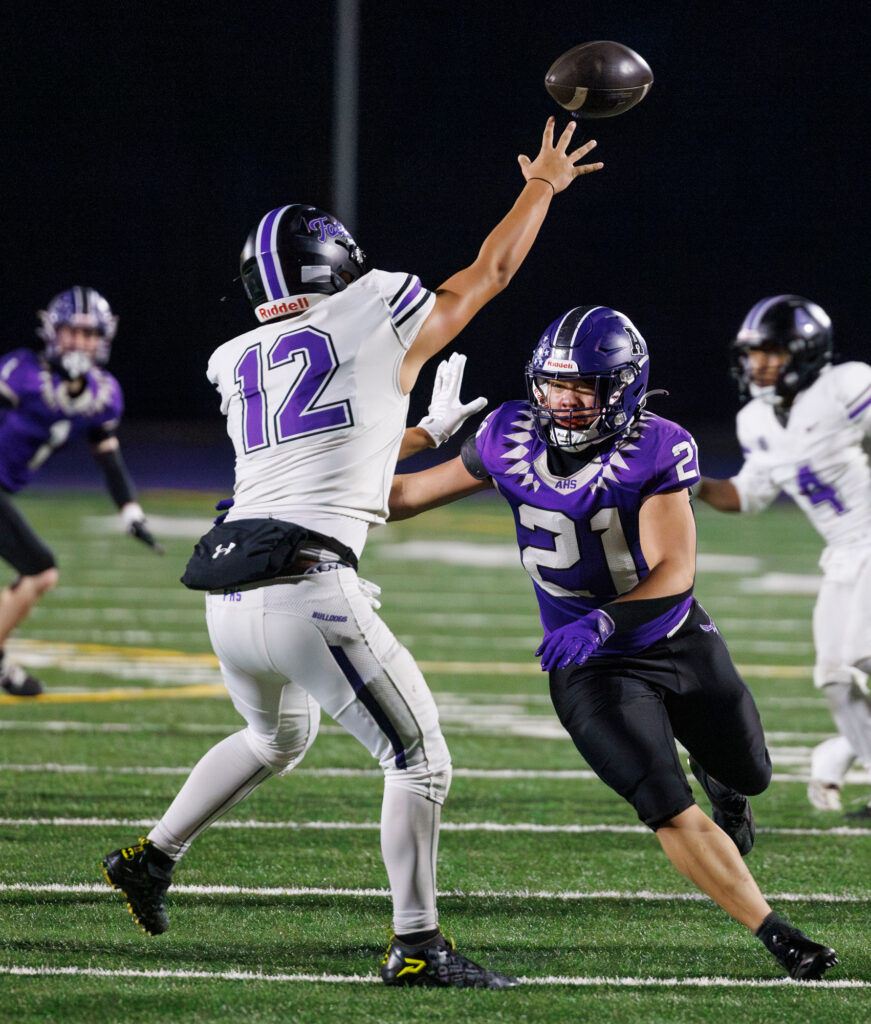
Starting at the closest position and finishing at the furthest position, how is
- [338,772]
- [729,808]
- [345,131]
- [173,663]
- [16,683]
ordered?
[729,808]
[338,772]
[16,683]
[173,663]
[345,131]

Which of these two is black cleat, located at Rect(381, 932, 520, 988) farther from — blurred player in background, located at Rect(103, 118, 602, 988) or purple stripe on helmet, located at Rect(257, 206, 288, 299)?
purple stripe on helmet, located at Rect(257, 206, 288, 299)

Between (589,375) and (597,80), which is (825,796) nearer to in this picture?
(589,375)

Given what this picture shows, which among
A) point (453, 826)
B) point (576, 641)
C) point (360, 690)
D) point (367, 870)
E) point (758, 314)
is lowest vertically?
point (453, 826)

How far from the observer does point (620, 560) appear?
3682 millimetres

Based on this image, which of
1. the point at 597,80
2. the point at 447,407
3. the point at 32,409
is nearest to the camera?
the point at 447,407

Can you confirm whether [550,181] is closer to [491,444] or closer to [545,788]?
[491,444]

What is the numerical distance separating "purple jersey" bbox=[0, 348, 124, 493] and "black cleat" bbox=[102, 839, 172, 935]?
186 inches

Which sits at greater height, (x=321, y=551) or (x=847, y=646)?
(x=321, y=551)

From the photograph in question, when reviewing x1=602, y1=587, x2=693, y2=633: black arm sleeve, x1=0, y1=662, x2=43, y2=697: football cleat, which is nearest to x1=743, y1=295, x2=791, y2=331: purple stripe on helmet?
x1=602, y1=587, x2=693, y2=633: black arm sleeve

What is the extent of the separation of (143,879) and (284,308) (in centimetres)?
138

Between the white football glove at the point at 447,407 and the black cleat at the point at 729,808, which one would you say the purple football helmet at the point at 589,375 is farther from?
the black cleat at the point at 729,808

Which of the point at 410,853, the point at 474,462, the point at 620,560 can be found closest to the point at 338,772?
the point at 474,462

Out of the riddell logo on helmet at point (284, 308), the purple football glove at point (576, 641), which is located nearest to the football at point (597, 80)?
the riddell logo on helmet at point (284, 308)

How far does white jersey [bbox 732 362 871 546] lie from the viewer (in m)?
5.62
